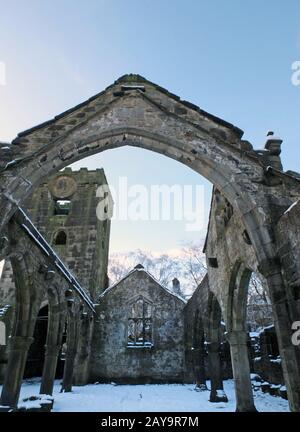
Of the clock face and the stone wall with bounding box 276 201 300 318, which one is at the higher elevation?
the clock face

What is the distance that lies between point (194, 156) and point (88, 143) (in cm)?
198

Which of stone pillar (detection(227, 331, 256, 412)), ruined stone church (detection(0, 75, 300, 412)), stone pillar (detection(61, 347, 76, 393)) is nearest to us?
ruined stone church (detection(0, 75, 300, 412))

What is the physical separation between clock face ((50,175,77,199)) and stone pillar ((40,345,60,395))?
482 inches

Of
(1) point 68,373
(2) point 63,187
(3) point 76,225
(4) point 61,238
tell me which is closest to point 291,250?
(1) point 68,373

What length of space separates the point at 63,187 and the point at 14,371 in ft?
49.0

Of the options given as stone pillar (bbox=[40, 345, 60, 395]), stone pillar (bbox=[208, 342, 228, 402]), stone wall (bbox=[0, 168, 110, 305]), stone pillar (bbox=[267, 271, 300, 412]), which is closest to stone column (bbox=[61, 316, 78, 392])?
stone pillar (bbox=[40, 345, 60, 395])

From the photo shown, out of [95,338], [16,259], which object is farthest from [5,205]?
[95,338]

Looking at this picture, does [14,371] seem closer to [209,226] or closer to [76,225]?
[209,226]

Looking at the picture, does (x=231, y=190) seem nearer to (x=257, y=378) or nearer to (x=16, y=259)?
(x=16, y=259)

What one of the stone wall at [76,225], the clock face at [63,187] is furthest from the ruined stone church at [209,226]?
the clock face at [63,187]

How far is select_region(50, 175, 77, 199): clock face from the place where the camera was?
20.8m

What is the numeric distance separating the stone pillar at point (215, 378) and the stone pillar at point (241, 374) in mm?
2579

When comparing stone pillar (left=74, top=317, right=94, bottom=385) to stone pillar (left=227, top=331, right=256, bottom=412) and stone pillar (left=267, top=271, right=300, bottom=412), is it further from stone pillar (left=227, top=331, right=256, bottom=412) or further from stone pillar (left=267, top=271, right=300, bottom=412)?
stone pillar (left=267, top=271, right=300, bottom=412)

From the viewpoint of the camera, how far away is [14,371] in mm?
7598
